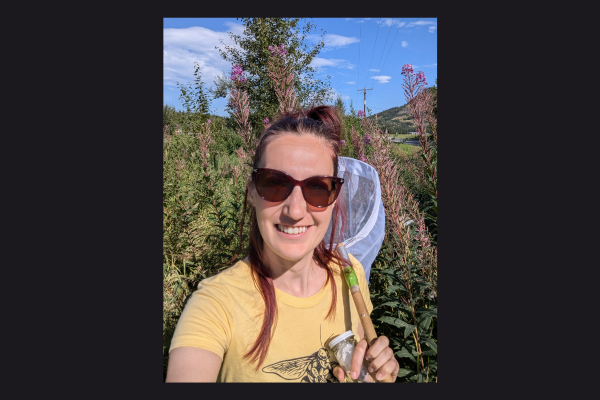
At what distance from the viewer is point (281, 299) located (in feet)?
5.26

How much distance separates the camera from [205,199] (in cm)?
339

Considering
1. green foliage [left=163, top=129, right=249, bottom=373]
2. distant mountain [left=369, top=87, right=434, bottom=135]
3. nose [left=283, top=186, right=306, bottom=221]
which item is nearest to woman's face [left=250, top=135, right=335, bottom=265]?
nose [left=283, top=186, right=306, bottom=221]

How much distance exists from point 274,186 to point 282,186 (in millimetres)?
38

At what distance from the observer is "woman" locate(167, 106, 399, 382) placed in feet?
4.52

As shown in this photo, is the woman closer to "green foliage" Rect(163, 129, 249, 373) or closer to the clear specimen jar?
the clear specimen jar

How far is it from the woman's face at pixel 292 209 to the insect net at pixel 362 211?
0.84m

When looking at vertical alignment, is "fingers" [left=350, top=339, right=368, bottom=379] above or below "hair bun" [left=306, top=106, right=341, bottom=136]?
below

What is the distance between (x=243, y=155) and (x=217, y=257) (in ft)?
3.49

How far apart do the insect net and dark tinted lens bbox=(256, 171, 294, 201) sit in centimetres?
97

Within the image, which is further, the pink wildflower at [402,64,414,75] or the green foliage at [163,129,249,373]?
the green foliage at [163,129,249,373]

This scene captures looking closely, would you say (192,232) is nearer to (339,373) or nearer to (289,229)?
(289,229)

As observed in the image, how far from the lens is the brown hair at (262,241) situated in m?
1.48

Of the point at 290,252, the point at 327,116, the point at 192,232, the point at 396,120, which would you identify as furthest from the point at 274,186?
the point at 192,232

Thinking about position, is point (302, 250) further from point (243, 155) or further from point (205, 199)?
point (205, 199)
